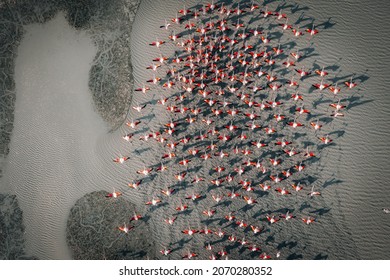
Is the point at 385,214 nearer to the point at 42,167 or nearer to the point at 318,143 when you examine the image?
the point at 318,143

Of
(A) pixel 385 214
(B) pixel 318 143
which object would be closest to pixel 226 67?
(B) pixel 318 143

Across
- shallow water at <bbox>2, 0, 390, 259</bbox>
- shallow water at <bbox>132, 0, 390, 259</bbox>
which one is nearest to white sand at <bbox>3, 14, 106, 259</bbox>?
shallow water at <bbox>2, 0, 390, 259</bbox>

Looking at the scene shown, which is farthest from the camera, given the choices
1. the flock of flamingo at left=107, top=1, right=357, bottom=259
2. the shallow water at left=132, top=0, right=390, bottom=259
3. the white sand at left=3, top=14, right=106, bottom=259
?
the white sand at left=3, top=14, right=106, bottom=259

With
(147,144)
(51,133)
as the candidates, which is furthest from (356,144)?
(51,133)

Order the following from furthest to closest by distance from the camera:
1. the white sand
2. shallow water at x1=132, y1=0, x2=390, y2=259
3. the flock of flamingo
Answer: the white sand, the flock of flamingo, shallow water at x1=132, y1=0, x2=390, y2=259

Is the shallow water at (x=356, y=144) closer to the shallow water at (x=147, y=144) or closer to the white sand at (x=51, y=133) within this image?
the shallow water at (x=147, y=144)

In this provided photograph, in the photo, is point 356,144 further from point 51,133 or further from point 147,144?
point 51,133

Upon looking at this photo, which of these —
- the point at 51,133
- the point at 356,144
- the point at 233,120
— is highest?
the point at 356,144

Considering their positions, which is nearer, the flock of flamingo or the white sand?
the flock of flamingo

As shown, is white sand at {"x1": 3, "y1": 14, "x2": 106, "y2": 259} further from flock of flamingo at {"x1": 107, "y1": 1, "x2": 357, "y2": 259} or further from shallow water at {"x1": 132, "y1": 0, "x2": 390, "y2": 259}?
shallow water at {"x1": 132, "y1": 0, "x2": 390, "y2": 259}
